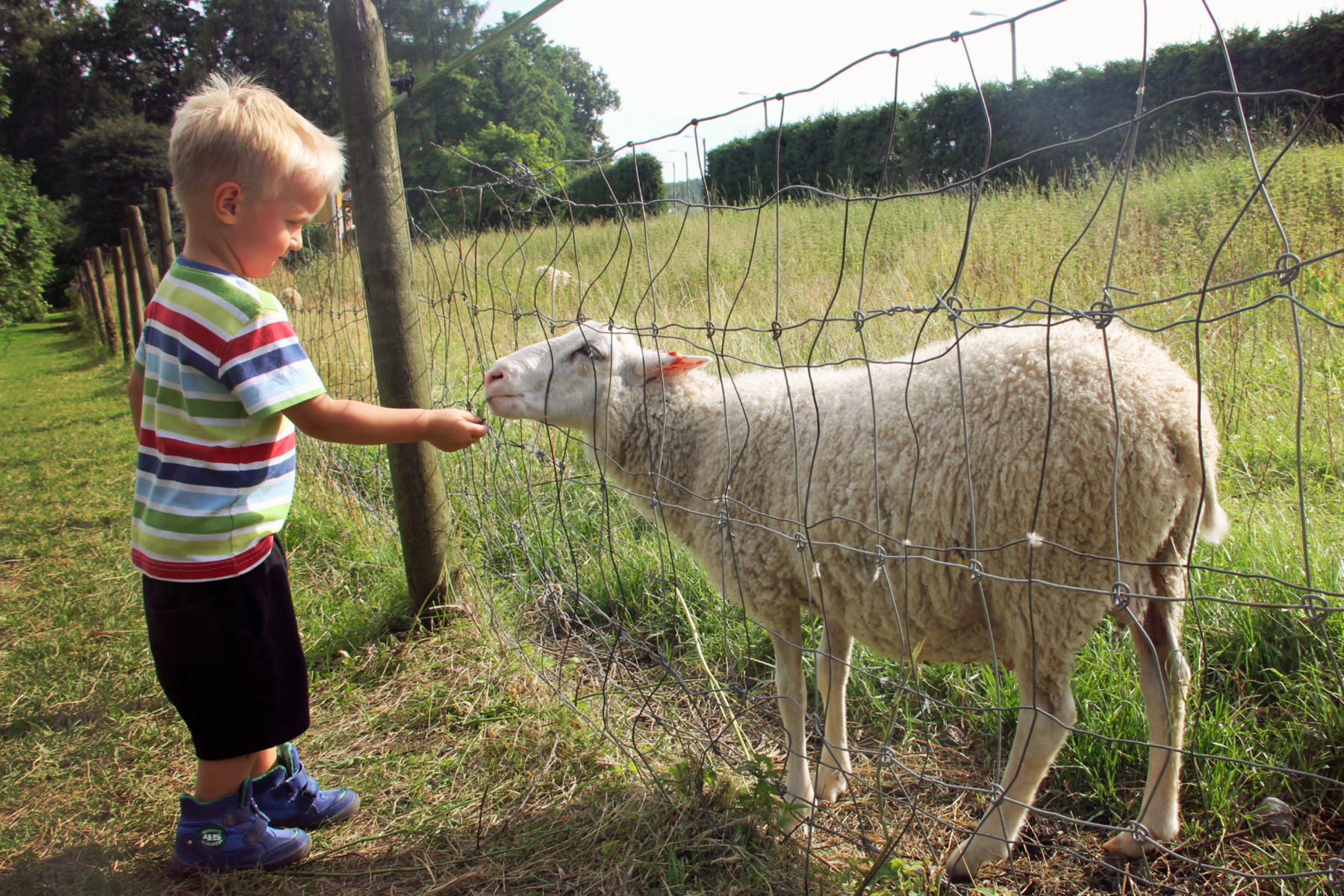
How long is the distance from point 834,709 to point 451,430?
4.92ft

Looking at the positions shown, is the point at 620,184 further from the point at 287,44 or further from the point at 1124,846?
the point at 287,44

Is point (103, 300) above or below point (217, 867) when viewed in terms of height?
above

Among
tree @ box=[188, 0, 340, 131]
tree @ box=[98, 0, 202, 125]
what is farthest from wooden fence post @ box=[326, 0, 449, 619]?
tree @ box=[98, 0, 202, 125]

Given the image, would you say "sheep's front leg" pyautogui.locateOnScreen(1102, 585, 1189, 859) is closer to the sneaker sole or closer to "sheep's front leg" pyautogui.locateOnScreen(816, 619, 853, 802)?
"sheep's front leg" pyautogui.locateOnScreen(816, 619, 853, 802)

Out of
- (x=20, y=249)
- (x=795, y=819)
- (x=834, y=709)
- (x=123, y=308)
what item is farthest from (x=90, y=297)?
(x=795, y=819)

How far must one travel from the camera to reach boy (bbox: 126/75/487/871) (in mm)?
1798

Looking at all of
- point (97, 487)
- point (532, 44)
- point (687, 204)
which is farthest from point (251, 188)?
point (532, 44)

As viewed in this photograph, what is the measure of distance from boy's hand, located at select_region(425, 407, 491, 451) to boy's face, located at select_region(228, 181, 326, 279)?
0.51 m

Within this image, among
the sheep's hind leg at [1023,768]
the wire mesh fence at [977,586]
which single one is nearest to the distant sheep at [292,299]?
the wire mesh fence at [977,586]

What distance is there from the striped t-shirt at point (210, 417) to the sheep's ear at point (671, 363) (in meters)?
1.09

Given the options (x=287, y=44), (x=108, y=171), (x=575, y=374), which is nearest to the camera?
(x=575, y=374)

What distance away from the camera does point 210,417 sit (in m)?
A: 1.84

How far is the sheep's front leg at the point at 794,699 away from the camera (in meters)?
2.35

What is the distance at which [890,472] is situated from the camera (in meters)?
2.08
